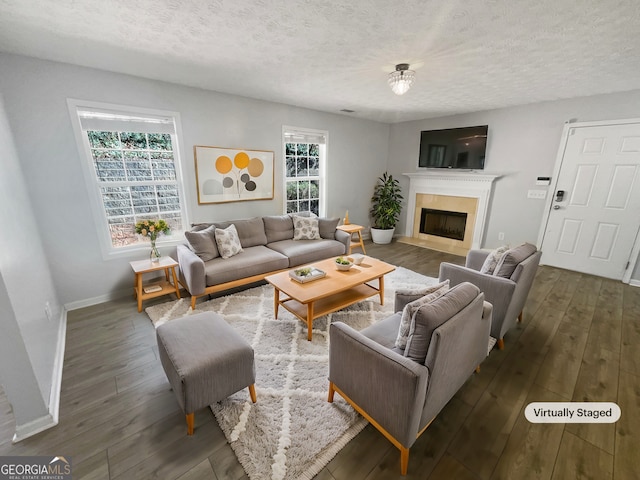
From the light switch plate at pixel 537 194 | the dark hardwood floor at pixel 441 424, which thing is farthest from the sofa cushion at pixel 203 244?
the light switch plate at pixel 537 194

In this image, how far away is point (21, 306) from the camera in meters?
1.55

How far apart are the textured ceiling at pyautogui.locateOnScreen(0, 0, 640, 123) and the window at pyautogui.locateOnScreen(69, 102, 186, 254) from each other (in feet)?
1.70

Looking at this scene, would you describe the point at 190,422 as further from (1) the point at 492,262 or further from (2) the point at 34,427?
(1) the point at 492,262

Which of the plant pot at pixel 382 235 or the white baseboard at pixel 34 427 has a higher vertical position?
the plant pot at pixel 382 235

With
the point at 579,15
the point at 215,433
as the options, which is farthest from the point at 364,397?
the point at 579,15

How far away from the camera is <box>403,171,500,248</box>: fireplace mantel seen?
4555mm

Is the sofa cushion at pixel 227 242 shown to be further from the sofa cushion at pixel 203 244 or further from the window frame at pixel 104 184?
the window frame at pixel 104 184

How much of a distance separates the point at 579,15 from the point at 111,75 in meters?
3.95

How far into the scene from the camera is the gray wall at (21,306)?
141cm

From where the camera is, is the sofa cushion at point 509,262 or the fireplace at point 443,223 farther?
the fireplace at point 443,223

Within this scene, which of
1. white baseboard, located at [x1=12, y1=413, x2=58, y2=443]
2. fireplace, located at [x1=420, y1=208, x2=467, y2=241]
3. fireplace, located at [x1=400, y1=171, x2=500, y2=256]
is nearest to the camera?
white baseboard, located at [x1=12, y1=413, x2=58, y2=443]

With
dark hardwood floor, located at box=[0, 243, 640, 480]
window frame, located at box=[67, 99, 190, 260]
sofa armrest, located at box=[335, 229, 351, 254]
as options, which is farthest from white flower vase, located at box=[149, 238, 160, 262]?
sofa armrest, located at box=[335, 229, 351, 254]

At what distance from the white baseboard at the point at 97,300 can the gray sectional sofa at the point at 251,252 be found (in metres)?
0.69

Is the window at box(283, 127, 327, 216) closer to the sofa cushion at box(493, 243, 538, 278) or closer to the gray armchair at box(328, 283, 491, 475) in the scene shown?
the sofa cushion at box(493, 243, 538, 278)
